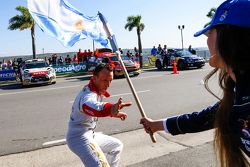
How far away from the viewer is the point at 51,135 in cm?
739

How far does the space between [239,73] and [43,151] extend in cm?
519

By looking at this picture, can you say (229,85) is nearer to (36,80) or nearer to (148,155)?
(148,155)

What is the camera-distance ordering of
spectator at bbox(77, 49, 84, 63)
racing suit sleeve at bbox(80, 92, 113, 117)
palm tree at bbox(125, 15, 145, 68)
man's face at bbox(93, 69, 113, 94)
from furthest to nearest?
1. palm tree at bbox(125, 15, 145, 68)
2. spectator at bbox(77, 49, 84, 63)
3. man's face at bbox(93, 69, 113, 94)
4. racing suit sleeve at bbox(80, 92, 113, 117)

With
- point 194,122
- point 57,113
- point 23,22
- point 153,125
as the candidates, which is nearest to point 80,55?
point 23,22

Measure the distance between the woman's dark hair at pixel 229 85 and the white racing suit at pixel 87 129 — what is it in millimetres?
1769

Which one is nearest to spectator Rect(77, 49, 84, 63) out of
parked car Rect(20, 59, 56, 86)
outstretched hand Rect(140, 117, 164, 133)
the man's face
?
parked car Rect(20, 59, 56, 86)

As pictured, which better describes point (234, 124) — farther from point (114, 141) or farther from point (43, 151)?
point (43, 151)

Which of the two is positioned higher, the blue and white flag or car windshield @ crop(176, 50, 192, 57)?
the blue and white flag

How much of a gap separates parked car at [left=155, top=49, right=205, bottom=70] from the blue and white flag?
72.9ft

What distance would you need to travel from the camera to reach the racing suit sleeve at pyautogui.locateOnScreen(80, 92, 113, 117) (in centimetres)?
343

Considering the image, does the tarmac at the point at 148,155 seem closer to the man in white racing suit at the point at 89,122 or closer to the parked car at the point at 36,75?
the man in white racing suit at the point at 89,122

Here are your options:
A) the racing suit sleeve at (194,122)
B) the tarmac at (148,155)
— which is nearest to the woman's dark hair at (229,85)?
the racing suit sleeve at (194,122)

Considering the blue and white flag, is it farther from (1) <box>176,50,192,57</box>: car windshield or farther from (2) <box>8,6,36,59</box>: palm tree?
(2) <box>8,6,36,59</box>: palm tree

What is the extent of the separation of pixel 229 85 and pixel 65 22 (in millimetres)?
2589
